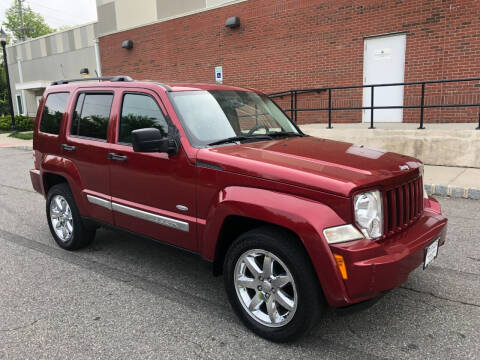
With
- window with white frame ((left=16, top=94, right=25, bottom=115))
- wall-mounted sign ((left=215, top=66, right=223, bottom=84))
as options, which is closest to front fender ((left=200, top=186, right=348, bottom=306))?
wall-mounted sign ((left=215, top=66, right=223, bottom=84))

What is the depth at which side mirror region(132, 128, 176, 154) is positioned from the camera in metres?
3.25

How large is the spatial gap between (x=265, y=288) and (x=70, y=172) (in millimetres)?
2790

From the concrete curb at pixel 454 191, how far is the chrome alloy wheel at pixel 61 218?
5.95 meters

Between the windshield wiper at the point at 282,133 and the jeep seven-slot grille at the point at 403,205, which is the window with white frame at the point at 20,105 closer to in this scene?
the windshield wiper at the point at 282,133

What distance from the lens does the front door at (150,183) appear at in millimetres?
3461

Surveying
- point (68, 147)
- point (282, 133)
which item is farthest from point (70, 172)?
point (282, 133)

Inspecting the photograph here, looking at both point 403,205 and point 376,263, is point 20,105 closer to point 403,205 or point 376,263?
point 403,205

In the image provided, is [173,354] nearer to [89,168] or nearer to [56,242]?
[89,168]

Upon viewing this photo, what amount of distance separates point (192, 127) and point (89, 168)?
149 cm

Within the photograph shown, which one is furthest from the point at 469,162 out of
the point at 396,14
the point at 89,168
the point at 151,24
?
the point at 151,24

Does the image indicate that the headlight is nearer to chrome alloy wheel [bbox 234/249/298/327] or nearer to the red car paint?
the red car paint

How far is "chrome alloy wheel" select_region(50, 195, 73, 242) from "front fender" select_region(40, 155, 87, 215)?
0.28 m

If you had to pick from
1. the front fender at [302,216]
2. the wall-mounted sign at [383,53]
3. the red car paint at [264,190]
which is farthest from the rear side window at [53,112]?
the wall-mounted sign at [383,53]

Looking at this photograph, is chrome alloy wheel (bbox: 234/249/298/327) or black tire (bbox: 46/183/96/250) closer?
chrome alloy wheel (bbox: 234/249/298/327)
